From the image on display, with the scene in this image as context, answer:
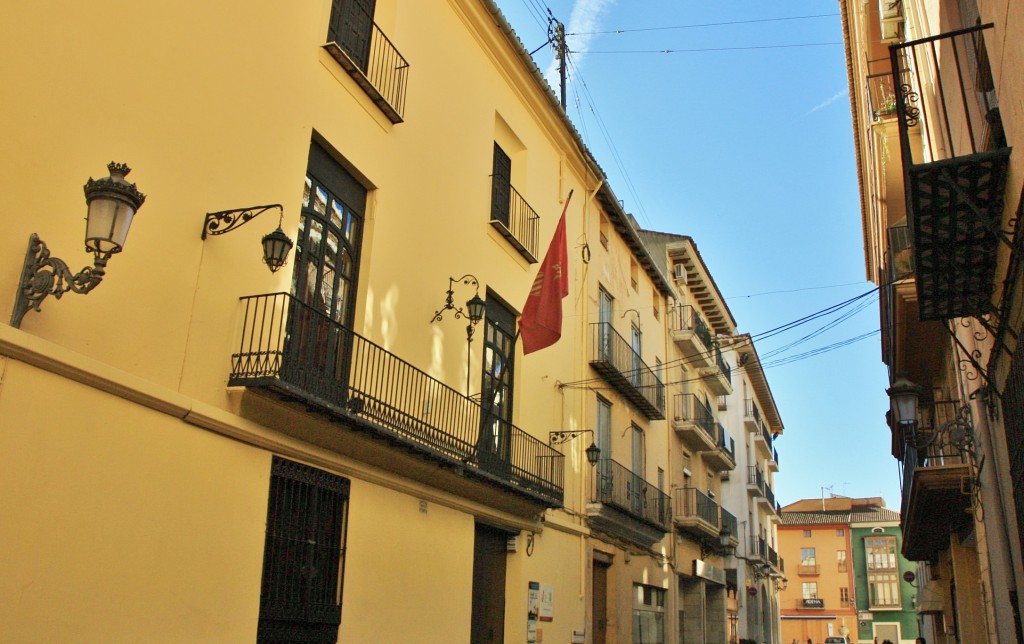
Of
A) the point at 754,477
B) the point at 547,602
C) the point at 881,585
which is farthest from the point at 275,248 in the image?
the point at 881,585

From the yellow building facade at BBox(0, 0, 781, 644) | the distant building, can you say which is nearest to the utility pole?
the yellow building facade at BBox(0, 0, 781, 644)

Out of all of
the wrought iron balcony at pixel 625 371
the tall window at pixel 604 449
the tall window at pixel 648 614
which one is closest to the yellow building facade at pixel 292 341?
the tall window at pixel 604 449

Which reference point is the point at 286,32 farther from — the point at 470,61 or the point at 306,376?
the point at 470,61

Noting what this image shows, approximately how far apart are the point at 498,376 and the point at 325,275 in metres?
4.58

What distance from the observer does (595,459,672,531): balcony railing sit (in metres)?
17.5

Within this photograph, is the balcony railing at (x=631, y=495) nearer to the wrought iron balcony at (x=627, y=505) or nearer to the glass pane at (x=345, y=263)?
the wrought iron balcony at (x=627, y=505)

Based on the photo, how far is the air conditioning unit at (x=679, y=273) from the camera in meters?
27.3

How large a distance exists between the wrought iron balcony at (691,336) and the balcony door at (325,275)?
52.5ft

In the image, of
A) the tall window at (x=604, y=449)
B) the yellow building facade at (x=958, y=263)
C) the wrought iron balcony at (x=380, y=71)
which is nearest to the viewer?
the yellow building facade at (x=958, y=263)

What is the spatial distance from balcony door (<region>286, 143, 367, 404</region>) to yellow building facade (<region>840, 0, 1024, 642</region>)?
561 centimetres

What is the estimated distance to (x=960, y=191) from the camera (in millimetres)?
6398

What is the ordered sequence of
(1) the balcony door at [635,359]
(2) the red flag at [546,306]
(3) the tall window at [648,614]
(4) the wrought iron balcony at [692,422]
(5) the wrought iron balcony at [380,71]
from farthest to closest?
(4) the wrought iron balcony at [692,422]
(1) the balcony door at [635,359]
(3) the tall window at [648,614]
(2) the red flag at [546,306]
(5) the wrought iron balcony at [380,71]

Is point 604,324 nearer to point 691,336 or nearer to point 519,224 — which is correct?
point 519,224

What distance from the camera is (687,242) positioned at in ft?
88.8
